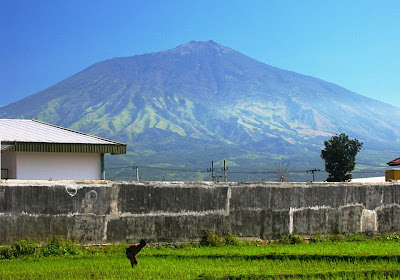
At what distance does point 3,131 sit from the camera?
16891 mm

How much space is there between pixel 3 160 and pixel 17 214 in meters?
5.52

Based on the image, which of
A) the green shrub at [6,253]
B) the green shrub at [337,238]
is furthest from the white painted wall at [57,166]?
the green shrub at [337,238]

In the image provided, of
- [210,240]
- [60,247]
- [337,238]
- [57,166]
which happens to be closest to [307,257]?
[210,240]

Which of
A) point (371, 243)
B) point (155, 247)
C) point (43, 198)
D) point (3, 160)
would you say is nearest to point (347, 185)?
point (371, 243)

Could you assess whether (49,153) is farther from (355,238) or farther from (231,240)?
(355,238)

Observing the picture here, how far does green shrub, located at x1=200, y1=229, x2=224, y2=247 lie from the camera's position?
12531mm

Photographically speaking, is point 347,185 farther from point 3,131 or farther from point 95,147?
point 3,131

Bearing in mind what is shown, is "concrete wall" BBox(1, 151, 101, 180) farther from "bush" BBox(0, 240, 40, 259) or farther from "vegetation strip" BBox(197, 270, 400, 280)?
"vegetation strip" BBox(197, 270, 400, 280)

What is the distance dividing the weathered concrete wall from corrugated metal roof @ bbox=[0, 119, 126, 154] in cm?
438

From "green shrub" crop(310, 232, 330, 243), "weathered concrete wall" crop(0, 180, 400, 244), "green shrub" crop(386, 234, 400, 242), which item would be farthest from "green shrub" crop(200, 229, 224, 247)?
"green shrub" crop(386, 234, 400, 242)

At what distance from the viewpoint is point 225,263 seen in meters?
10.5

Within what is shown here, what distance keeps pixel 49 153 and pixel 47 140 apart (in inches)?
14.9

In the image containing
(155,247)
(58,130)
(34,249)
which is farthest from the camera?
(58,130)

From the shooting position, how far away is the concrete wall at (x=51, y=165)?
16219 mm
